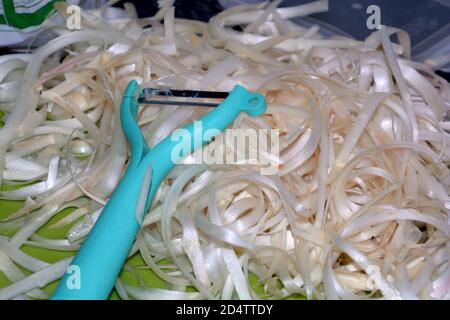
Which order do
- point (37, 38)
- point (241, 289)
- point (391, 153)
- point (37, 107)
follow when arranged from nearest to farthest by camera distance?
point (241, 289) → point (391, 153) → point (37, 107) → point (37, 38)

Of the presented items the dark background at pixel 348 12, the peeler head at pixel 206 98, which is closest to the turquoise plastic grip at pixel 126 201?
the peeler head at pixel 206 98

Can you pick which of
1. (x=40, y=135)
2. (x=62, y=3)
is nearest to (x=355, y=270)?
(x=40, y=135)

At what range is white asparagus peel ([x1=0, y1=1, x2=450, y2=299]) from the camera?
692 mm

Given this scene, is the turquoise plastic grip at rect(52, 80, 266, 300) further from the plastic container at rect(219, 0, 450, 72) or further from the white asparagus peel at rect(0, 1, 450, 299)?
the plastic container at rect(219, 0, 450, 72)

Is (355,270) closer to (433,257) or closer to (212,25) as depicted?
(433,257)

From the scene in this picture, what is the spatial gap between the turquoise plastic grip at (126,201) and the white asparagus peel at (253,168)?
0.8 inches

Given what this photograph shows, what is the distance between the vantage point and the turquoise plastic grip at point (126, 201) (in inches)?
24.4

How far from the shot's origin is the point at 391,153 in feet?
2.56

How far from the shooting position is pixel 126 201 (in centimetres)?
68

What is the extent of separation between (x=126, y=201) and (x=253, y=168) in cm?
16

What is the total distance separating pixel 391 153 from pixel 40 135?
469mm

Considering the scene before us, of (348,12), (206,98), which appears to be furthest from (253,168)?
(348,12)

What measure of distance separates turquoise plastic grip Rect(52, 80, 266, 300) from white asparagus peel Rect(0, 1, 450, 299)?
0.02 meters

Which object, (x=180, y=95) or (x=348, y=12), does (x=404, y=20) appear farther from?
(x=180, y=95)
